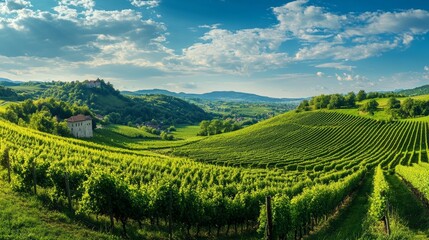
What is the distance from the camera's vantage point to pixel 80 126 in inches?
5335

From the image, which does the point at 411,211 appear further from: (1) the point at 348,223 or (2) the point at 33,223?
(2) the point at 33,223

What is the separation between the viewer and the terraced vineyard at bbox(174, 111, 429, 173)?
89.0m

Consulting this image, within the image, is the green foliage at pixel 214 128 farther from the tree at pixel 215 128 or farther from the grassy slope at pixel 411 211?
the grassy slope at pixel 411 211

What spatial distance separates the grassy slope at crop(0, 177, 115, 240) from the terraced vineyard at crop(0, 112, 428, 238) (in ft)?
5.57

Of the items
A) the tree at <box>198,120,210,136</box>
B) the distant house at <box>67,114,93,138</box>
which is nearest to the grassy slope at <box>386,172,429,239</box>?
the distant house at <box>67,114,93,138</box>

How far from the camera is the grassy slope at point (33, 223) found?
18.3 m

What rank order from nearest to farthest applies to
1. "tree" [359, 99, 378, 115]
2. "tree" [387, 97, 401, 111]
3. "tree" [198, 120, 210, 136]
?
1. "tree" [359, 99, 378, 115]
2. "tree" [387, 97, 401, 111]
3. "tree" [198, 120, 210, 136]

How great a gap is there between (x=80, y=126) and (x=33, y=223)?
12341 cm

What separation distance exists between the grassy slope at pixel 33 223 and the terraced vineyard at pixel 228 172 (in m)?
1.70

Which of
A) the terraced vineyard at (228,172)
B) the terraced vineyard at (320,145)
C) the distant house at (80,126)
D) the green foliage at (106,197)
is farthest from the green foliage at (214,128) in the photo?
A: the green foliage at (106,197)

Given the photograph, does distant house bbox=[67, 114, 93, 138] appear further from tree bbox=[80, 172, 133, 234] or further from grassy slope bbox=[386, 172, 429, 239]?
tree bbox=[80, 172, 133, 234]

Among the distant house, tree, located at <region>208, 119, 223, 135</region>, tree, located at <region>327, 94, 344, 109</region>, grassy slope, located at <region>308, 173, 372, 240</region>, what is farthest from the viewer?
tree, located at <region>327, 94, 344, 109</region>

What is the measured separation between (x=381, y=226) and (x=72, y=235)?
82.0 ft

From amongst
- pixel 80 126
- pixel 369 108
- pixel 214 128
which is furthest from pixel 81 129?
pixel 369 108
